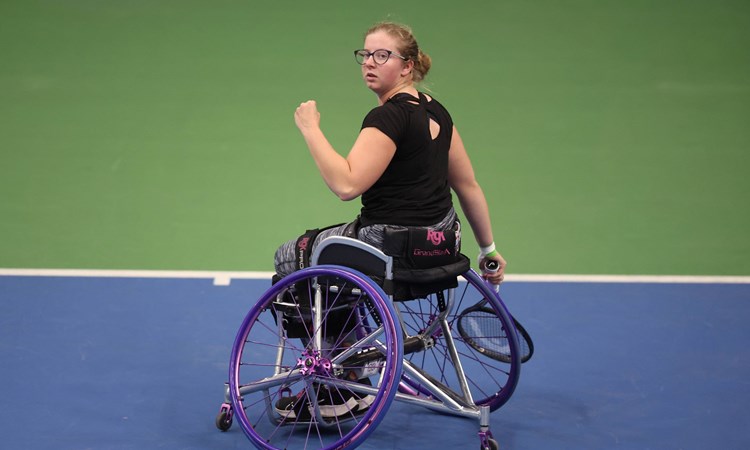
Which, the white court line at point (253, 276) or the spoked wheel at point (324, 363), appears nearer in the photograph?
the spoked wheel at point (324, 363)

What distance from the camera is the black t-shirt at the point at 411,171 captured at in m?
4.14

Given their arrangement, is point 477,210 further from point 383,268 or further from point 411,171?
point 383,268

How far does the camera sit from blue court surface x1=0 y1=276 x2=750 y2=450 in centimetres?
444

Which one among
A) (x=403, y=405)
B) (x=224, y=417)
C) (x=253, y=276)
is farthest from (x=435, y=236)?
(x=253, y=276)

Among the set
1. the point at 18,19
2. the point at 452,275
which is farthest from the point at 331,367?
the point at 18,19

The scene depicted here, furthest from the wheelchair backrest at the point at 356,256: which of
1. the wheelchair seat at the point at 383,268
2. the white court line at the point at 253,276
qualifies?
the white court line at the point at 253,276

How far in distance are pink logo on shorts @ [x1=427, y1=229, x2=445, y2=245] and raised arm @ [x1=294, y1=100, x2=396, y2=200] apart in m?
0.28

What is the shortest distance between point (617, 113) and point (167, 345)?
3.65 meters

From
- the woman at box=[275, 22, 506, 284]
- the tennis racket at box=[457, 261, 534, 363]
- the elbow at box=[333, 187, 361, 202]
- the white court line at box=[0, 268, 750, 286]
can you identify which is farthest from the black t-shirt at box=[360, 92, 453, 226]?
the white court line at box=[0, 268, 750, 286]

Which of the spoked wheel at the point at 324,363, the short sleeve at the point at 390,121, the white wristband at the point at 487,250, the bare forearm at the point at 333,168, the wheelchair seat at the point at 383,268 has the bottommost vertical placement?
the spoked wheel at the point at 324,363

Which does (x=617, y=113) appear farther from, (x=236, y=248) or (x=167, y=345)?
(x=167, y=345)

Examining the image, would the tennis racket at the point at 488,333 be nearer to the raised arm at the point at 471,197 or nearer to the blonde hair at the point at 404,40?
the raised arm at the point at 471,197

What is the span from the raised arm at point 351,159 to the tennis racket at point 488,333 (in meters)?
0.80

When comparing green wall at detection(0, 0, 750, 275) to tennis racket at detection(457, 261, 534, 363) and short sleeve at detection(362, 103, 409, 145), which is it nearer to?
tennis racket at detection(457, 261, 534, 363)
